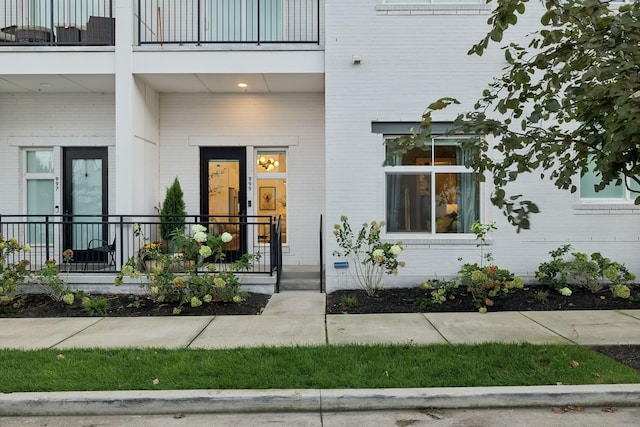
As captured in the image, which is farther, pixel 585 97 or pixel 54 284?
pixel 54 284

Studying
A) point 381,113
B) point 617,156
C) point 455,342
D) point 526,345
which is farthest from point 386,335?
point 381,113

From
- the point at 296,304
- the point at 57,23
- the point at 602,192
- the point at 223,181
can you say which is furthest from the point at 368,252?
the point at 57,23

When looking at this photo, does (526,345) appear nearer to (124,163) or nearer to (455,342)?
(455,342)

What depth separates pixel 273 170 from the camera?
10.6 m

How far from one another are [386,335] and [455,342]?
82 cm

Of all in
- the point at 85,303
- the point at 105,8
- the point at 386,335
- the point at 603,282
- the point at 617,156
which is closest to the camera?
the point at 617,156

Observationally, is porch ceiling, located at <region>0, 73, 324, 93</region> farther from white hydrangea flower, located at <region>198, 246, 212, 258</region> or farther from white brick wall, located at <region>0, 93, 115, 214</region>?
white hydrangea flower, located at <region>198, 246, 212, 258</region>

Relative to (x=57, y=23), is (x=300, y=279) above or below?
below

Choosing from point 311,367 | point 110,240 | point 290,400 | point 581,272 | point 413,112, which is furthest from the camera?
point 110,240

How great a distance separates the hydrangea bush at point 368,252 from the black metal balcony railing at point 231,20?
4.40 m

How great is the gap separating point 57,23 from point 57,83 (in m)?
1.37

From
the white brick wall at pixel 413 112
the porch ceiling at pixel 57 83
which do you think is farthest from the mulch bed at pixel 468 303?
the porch ceiling at pixel 57 83

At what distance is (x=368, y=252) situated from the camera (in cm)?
800

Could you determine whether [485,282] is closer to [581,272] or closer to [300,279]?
[581,272]
